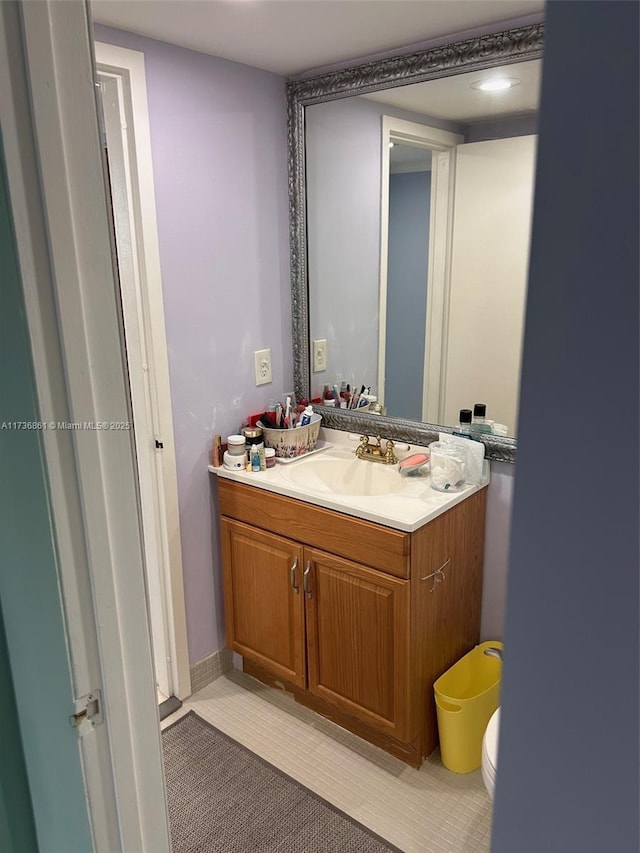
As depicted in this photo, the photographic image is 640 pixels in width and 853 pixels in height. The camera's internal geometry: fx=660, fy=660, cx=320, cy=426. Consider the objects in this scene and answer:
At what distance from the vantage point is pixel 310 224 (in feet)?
7.84

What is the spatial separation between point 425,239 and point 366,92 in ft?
1.68

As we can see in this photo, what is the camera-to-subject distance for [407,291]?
2293mm

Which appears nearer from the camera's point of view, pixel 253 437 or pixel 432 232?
pixel 432 232


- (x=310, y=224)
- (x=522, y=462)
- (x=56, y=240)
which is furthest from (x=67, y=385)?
(x=310, y=224)

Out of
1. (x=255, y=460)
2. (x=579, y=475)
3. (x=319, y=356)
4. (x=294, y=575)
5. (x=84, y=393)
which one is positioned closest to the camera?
(x=579, y=475)

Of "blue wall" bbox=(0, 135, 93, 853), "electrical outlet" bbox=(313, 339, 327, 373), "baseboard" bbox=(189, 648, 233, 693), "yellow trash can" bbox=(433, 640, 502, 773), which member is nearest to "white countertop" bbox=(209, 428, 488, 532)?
"electrical outlet" bbox=(313, 339, 327, 373)

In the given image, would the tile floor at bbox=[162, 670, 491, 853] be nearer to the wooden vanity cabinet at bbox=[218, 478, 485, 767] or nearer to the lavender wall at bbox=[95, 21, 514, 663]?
the wooden vanity cabinet at bbox=[218, 478, 485, 767]

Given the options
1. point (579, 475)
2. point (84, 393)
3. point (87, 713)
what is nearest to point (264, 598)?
point (87, 713)

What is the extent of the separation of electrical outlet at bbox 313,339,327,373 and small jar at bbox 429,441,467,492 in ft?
2.09

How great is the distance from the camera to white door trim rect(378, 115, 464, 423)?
6.85 feet

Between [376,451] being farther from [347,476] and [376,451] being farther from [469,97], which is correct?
[469,97]

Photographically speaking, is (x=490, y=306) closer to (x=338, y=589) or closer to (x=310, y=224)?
(x=310, y=224)

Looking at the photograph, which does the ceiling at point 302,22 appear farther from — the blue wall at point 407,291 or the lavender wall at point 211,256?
the blue wall at point 407,291

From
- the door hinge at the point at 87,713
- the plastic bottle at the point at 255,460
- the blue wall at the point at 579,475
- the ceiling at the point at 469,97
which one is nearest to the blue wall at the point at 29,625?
the door hinge at the point at 87,713
